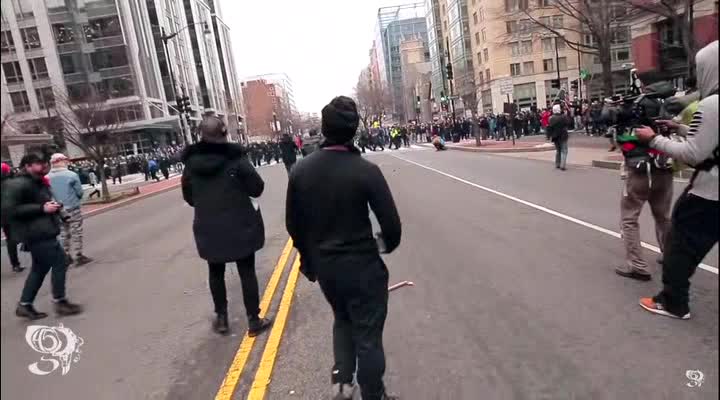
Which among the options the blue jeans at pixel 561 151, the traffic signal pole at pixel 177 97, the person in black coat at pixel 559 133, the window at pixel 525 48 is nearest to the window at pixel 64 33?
the traffic signal pole at pixel 177 97

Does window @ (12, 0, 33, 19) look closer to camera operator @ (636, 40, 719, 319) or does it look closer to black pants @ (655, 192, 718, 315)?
camera operator @ (636, 40, 719, 319)

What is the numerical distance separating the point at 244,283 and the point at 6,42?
3411mm

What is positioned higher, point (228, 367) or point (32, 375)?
point (32, 375)

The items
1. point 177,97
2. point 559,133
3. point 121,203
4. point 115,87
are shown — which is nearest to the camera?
point 115,87

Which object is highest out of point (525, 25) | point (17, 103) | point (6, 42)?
point (525, 25)

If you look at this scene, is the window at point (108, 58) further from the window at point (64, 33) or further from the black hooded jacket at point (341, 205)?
the black hooded jacket at point (341, 205)

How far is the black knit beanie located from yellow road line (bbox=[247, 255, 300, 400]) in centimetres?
185

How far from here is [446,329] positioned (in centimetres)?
428

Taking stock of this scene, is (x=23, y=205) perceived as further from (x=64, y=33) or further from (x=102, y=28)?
(x=102, y=28)

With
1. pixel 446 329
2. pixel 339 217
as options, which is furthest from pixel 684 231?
pixel 339 217

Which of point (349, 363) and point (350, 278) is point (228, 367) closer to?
point (349, 363)

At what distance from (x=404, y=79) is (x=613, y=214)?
10168 cm

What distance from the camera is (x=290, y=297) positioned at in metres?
5.56

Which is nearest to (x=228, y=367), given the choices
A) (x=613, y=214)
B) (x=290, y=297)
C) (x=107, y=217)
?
(x=290, y=297)
